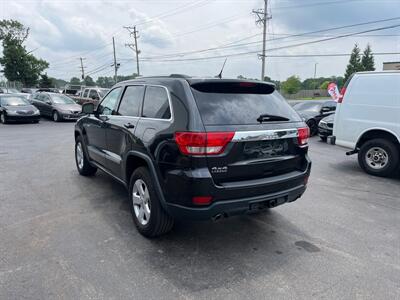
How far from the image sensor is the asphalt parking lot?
2.70 meters

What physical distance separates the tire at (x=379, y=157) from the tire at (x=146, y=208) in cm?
521

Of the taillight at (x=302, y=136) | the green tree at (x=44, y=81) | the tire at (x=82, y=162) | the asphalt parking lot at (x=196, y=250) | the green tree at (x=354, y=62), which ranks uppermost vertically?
the green tree at (x=354, y=62)

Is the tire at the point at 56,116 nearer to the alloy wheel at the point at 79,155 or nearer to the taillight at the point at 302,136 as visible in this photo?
the alloy wheel at the point at 79,155

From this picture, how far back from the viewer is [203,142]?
2.82 meters

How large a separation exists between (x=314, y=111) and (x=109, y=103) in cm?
1078

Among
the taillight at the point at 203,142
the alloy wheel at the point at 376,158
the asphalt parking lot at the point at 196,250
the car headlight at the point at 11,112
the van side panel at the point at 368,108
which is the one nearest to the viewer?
the asphalt parking lot at the point at 196,250

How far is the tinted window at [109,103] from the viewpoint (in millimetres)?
4629

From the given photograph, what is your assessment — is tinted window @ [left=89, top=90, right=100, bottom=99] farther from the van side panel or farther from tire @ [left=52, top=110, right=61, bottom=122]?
the van side panel

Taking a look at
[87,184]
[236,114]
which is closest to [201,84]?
[236,114]

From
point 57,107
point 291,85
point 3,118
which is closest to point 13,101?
point 3,118

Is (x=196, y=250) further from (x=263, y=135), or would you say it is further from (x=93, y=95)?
(x=93, y=95)

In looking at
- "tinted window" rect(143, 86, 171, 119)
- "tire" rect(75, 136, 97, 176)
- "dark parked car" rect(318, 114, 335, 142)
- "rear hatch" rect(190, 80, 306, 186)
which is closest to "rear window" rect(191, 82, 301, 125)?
"rear hatch" rect(190, 80, 306, 186)

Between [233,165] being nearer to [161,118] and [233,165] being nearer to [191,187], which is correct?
[191,187]

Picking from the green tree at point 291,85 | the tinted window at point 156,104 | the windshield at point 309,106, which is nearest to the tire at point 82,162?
the tinted window at point 156,104
